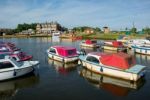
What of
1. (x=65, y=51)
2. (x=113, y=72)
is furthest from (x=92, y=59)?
(x=65, y=51)

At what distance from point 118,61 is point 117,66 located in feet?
2.06

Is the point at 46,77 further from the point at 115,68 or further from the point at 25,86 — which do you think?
the point at 115,68

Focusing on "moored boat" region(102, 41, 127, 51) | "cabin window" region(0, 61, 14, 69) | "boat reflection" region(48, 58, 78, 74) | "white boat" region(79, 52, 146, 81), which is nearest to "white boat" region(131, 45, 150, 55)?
"moored boat" region(102, 41, 127, 51)

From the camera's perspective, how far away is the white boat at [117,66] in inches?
1035

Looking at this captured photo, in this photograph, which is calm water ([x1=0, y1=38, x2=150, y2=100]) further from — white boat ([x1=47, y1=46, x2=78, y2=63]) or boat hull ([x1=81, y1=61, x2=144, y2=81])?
white boat ([x1=47, y1=46, x2=78, y2=63])

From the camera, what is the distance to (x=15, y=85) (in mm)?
25000

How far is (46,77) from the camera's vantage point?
1120 inches

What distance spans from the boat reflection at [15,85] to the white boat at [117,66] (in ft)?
26.2

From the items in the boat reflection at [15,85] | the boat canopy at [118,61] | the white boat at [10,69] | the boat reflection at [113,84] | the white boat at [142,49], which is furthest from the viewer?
the white boat at [142,49]

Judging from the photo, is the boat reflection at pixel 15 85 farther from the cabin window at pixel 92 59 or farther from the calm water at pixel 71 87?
the cabin window at pixel 92 59

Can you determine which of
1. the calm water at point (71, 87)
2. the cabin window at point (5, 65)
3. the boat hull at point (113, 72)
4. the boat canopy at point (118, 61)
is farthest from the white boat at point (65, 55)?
the cabin window at point (5, 65)

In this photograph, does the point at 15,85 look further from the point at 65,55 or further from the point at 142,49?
the point at 142,49

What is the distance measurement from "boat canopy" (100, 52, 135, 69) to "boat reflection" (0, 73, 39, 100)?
8.86 metres

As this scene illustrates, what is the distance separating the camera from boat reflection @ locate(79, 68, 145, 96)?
23600 millimetres
